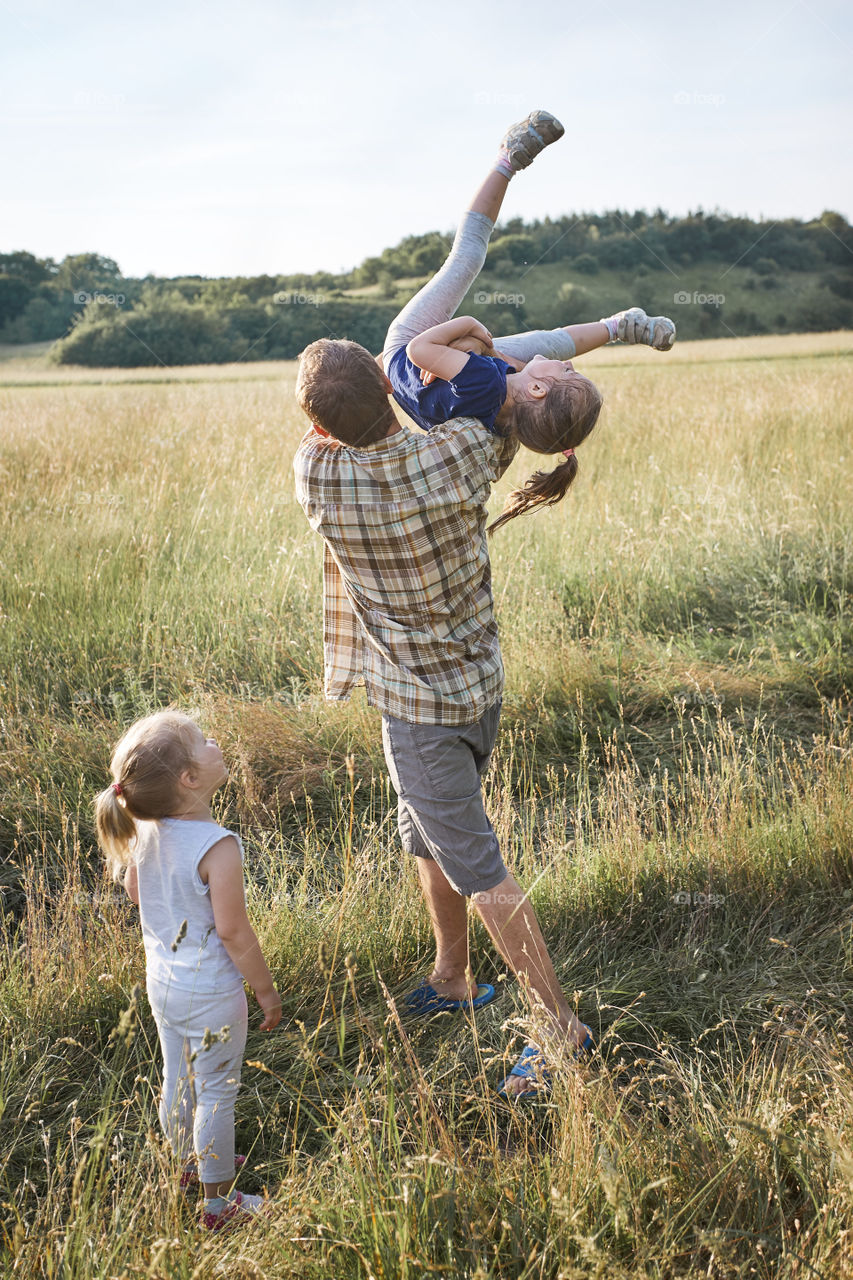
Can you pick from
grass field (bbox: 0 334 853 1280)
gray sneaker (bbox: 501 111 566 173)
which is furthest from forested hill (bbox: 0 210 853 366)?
gray sneaker (bbox: 501 111 566 173)

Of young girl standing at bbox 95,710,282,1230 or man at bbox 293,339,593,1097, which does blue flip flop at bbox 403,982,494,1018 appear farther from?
young girl standing at bbox 95,710,282,1230

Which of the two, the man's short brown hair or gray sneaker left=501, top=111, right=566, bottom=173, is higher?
gray sneaker left=501, top=111, right=566, bottom=173

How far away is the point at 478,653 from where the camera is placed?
2.20 m

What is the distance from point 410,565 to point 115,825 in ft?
2.82

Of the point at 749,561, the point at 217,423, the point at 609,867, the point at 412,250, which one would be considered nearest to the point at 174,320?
the point at 412,250

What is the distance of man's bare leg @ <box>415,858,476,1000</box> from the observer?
2434mm

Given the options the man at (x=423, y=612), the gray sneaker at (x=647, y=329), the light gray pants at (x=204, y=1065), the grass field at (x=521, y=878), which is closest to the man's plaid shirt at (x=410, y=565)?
the man at (x=423, y=612)

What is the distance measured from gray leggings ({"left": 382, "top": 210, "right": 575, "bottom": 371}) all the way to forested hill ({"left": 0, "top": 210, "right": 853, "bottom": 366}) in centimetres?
2939

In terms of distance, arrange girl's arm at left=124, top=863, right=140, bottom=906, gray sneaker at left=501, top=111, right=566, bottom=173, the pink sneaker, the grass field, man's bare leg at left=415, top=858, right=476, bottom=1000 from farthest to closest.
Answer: man's bare leg at left=415, top=858, right=476, bottom=1000, gray sneaker at left=501, top=111, right=566, bottom=173, girl's arm at left=124, top=863, right=140, bottom=906, the pink sneaker, the grass field

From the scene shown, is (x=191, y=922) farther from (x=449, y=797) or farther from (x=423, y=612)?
(x=423, y=612)

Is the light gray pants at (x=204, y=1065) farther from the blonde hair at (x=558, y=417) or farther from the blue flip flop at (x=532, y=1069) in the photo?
the blonde hair at (x=558, y=417)

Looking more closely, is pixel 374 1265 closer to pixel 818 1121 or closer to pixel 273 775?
pixel 818 1121

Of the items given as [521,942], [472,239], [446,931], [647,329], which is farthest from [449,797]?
[472,239]

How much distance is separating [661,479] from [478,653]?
551cm
